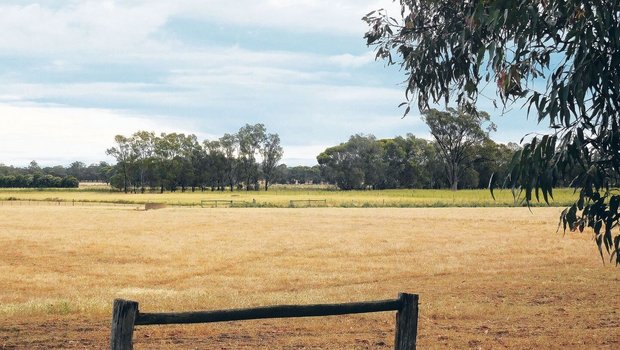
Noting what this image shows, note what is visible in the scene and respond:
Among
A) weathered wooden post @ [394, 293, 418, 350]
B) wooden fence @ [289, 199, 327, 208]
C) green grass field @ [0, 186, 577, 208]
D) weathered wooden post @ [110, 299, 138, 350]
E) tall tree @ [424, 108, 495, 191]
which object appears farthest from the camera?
tall tree @ [424, 108, 495, 191]

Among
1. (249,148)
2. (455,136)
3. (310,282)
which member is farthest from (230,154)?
(310,282)

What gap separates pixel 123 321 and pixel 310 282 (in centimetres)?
1650

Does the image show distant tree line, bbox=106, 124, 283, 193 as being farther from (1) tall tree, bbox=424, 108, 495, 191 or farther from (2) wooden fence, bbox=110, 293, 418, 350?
(2) wooden fence, bbox=110, 293, 418, 350

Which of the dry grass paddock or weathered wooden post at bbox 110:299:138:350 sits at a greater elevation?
weathered wooden post at bbox 110:299:138:350

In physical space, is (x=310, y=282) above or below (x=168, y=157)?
→ below

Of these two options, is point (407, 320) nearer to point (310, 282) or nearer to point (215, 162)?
point (310, 282)

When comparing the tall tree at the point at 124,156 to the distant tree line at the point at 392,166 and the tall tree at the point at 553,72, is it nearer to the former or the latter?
the distant tree line at the point at 392,166

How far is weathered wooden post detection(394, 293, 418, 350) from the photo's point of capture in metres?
6.77

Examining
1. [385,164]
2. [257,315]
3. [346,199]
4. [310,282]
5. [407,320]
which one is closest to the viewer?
[257,315]

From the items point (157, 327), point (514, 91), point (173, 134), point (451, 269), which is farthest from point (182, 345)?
point (173, 134)

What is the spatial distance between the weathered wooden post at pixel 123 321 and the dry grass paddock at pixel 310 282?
235 inches

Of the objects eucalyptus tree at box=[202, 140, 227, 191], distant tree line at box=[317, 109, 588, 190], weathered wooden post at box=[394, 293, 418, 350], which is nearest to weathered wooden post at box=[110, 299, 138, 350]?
weathered wooden post at box=[394, 293, 418, 350]

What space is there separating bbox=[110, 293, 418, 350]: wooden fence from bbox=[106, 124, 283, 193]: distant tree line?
14839 cm

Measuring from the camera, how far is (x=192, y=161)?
16112 cm
